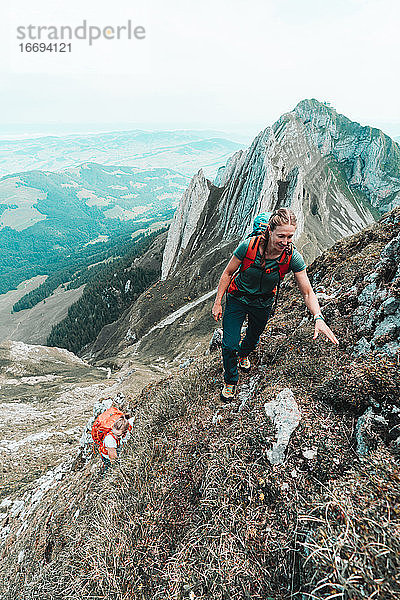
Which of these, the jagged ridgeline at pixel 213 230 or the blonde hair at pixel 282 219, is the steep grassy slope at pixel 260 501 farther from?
the jagged ridgeline at pixel 213 230

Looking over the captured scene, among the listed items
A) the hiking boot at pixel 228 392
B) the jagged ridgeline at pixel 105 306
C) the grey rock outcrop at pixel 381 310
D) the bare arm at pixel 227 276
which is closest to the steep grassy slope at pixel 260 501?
the grey rock outcrop at pixel 381 310

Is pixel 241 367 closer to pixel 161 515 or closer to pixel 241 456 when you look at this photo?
pixel 241 456

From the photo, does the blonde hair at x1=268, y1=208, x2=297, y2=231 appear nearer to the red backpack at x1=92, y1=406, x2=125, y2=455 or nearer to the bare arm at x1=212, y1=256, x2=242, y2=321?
the bare arm at x1=212, y1=256, x2=242, y2=321

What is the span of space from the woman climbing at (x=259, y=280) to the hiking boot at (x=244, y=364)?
2.21 feet

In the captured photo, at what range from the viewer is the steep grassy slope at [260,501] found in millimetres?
3004

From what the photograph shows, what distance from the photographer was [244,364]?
7.42 meters

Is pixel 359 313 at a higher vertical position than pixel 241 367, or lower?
Answer: higher

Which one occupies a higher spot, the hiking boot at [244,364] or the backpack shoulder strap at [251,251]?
the backpack shoulder strap at [251,251]

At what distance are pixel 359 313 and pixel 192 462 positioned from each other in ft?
17.0

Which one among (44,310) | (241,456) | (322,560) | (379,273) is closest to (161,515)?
(241,456)

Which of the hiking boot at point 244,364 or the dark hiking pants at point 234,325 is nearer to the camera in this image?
the dark hiking pants at point 234,325

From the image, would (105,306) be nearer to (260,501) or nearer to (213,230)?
(213,230)

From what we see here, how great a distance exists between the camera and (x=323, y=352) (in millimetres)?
6273

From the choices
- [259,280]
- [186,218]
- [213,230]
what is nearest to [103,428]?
[259,280]
